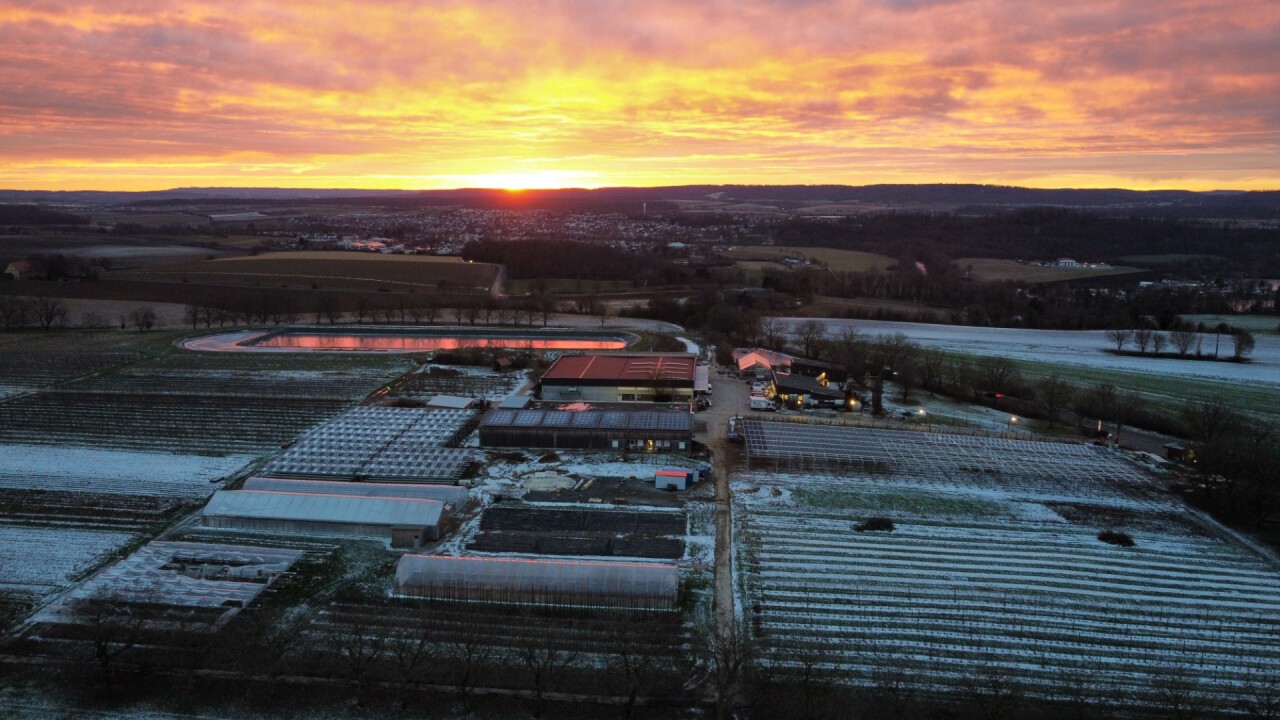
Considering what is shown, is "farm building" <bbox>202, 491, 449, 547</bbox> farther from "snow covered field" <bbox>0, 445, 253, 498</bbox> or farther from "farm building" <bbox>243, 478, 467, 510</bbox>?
"snow covered field" <bbox>0, 445, 253, 498</bbox>

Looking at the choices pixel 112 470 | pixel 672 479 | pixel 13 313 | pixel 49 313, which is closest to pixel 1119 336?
pixel 672 479

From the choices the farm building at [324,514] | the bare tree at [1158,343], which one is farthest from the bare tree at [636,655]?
the bare tree at [1158,343]

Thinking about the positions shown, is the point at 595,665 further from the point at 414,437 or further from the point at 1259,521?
the point at 1259,521

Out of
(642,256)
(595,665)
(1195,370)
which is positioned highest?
(642,256)

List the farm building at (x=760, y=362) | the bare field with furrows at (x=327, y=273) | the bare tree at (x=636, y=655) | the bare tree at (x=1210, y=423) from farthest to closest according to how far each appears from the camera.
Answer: the bare field with furrows at (x=327, y=273), the farm building at (x=760, y=362), the bare tree at (x=1210, y=423), the bare tree at (x=636, y=655)

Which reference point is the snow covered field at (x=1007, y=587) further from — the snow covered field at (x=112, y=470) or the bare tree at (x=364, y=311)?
the bare tree at (x=364, y=311)

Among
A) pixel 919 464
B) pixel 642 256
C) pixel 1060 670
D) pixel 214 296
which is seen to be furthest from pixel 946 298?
pixel 214 296
